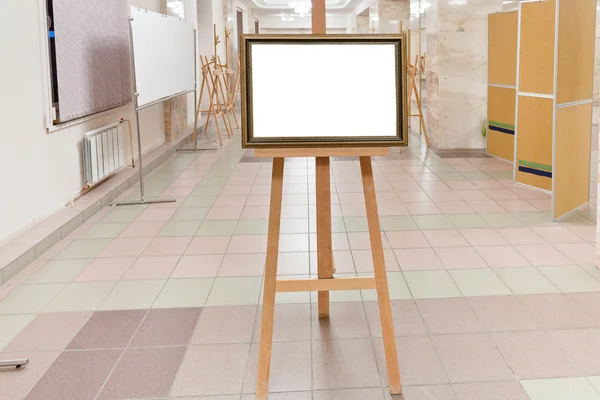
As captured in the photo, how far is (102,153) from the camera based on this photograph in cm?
618

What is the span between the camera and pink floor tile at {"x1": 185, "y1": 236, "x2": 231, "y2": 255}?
4.51 m

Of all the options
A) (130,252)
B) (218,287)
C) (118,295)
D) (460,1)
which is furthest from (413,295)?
(460,1)

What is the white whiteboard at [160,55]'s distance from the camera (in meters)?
6.16

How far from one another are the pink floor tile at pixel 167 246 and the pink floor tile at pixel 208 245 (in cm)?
5

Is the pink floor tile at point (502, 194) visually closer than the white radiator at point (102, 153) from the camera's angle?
No

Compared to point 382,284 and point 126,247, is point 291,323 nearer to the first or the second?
point 382,284

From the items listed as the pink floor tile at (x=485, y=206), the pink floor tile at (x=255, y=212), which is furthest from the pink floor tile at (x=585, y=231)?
the pink floor tile at (x=255, y=212)

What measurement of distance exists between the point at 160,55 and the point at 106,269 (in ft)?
11.5

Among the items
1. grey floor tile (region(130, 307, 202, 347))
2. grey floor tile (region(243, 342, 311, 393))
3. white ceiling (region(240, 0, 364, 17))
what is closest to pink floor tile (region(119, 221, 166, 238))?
grey floor tile (region(130, 307, 202, 347))

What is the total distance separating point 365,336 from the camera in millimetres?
3072

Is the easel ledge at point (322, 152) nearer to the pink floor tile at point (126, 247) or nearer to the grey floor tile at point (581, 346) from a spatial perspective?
the grey floor tile at point (581, 346)

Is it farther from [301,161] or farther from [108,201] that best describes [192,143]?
[108,201]

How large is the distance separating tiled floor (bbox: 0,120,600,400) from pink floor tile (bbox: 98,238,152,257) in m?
0.02

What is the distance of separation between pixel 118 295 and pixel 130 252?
87cm
